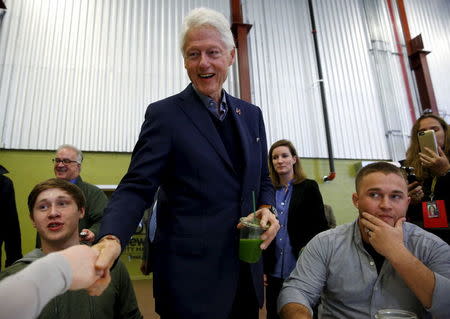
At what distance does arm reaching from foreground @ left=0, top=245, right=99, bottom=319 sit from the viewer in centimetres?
43

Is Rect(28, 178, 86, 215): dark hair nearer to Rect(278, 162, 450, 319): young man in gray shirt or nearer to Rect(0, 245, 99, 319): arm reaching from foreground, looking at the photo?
Rect(278, 162, 450, 319): young man in gray shirt

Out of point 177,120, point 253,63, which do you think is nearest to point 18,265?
point 177,120

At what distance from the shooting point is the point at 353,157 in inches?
214

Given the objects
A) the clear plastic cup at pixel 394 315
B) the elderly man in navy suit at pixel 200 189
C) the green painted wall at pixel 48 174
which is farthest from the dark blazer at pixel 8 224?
the clear plastic cup at pixel 394 315

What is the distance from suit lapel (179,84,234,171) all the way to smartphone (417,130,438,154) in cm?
175

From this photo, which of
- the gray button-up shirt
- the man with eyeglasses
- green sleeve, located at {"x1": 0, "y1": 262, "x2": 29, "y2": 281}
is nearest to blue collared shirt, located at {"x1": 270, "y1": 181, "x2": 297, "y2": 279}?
the gray button-up shirt

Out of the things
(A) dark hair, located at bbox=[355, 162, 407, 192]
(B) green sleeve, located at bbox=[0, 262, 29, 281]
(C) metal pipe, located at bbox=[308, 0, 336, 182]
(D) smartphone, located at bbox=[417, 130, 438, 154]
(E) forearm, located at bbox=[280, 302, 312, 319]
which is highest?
(C) metal pipe, located at bbox=[308, 0, 336, 182]

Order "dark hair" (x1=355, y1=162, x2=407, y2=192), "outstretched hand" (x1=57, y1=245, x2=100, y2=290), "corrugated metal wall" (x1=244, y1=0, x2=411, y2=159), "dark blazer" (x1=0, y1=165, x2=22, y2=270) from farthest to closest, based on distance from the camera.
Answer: "corrugated metal wall" (x1=244, y1=0, x2=411, y2=159) → "dark blazer" (x1=0, y1=165, x2=22, y2=270) → "dark hair" (x1=355, y1=162, x2=407, y2=192) → "outstretched hand" (x1=57, y1=245, x2=100, y2=290)

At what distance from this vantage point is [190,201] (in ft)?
3.51

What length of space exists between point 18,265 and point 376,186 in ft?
5.28

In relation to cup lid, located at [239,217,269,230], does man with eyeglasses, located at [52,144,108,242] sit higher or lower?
higher

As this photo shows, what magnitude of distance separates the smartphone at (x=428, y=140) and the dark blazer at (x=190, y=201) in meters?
1.66

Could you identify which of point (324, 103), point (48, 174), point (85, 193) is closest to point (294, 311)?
point (85, 193)

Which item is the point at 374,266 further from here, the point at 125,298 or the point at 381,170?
the point at 125,298
